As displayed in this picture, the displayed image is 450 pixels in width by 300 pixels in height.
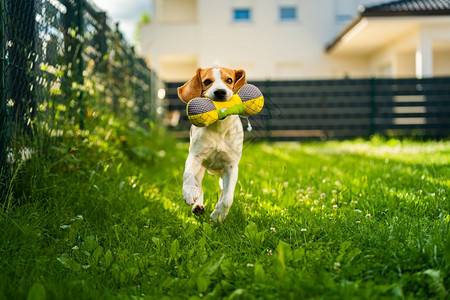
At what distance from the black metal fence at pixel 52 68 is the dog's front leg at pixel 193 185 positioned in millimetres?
1141

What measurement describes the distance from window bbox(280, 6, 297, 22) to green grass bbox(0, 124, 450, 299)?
1558 cm

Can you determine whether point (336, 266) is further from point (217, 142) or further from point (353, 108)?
point (353, 108)

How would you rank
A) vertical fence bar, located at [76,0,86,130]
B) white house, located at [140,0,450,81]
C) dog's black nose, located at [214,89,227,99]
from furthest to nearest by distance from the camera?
white house, located at [140,0,450,81] < vertical fence bar, located at [76,0,86,130] < dog's black nose, located at [214,89,227,99]

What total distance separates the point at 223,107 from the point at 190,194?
1.93 ft

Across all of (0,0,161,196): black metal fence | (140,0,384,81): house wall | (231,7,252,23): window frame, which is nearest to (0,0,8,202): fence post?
(0,0,161,196): black metal fence

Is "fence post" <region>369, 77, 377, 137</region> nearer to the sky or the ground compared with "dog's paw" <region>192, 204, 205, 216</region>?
nearer to the sky

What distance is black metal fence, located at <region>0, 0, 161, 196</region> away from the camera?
3.44 m

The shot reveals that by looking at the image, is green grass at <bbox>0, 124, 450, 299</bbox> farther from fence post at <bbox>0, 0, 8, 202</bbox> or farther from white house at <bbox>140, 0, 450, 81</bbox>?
white house at <bbox>140, 0, 450, 81</bbox>

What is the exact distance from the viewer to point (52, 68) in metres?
4.28

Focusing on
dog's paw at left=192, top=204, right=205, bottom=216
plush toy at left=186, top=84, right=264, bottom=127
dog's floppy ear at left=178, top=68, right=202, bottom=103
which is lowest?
dog's paw at left=192, top=204, right=205, bottom=216

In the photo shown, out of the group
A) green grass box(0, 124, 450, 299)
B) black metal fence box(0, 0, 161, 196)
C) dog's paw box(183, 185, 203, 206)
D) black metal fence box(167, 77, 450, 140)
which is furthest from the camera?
black metal fence box(167, 77, 450, 140)

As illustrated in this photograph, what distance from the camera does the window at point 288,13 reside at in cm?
1925

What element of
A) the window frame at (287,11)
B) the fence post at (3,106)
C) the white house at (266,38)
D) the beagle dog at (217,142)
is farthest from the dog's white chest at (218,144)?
the window frame at (287,11)

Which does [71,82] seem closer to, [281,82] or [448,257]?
[448,257]
